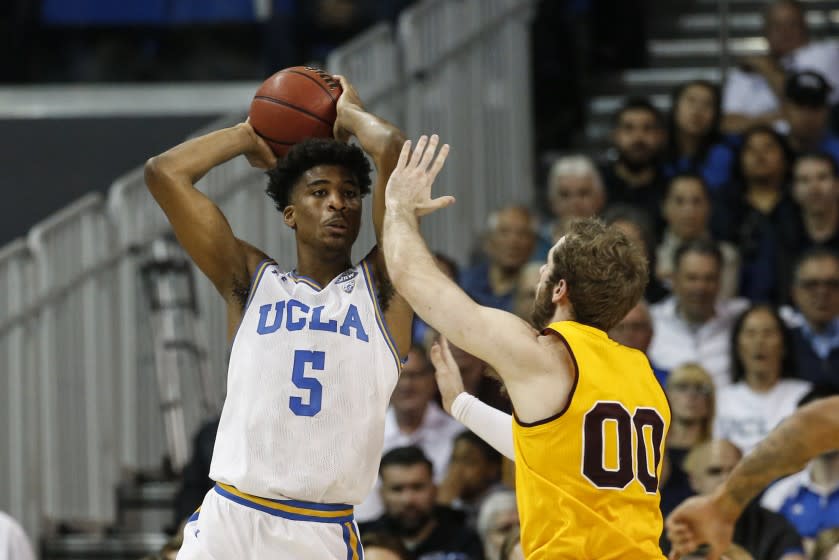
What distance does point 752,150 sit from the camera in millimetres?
9523

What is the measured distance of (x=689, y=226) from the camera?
30.4 feet

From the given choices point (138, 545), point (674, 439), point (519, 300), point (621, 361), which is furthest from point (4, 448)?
point (621, 361)

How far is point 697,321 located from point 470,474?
169cm

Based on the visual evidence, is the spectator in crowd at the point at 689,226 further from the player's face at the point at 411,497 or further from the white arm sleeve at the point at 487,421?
the white arm sleeve at the point at 487,421

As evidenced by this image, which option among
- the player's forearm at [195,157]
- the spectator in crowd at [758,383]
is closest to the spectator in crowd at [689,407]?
the spectator in crowd at [758,383]

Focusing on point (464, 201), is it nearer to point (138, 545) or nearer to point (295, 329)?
point (138, 545)

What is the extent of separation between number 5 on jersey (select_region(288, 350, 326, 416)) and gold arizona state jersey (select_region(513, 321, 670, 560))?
71 centimetres

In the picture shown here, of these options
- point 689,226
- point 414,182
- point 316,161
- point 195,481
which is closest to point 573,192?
point 689,226

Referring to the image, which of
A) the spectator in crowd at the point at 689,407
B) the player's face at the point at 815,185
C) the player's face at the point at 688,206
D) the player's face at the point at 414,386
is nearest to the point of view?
the spectator in crowd at the point at 689,407

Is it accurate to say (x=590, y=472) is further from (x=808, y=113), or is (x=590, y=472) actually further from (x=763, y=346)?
(x=808, y=113)

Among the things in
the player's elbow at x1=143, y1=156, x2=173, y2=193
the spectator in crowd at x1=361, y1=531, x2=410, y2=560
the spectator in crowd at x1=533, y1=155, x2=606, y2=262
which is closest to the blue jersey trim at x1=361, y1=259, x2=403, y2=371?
the player's elbow at x1=143, y1=156, x2=173, y2=193

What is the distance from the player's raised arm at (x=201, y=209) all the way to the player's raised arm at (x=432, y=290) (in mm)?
772

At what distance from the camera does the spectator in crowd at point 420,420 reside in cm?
836

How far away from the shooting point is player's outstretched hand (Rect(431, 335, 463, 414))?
5426 mm
